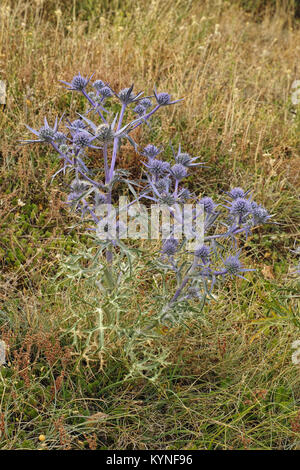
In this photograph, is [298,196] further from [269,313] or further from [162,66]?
[162,66]

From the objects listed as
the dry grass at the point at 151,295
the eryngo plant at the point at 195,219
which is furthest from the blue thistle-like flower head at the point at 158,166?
the dry grass at the point at 151,295

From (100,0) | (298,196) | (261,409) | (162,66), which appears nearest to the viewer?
(261,409)

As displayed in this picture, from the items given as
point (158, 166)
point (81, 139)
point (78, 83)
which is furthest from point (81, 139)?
point (158, 166)

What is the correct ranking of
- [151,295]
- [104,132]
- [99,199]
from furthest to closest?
[151,295] < [99,199] < [104,132]

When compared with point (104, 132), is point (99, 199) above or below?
below

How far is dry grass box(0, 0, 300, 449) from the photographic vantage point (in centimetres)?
229

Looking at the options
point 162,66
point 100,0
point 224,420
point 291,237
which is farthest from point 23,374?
point 100,0

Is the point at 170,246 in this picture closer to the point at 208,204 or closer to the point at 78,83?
the point at 208,204

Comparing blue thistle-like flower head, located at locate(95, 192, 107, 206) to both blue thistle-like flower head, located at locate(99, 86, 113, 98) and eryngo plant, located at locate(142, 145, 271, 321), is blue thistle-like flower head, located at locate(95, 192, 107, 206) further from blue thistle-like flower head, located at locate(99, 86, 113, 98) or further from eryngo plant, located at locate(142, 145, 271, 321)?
blue thistle-like flower head, located at locate(99, 86, 113, 98)

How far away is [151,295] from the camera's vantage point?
2.83 metres

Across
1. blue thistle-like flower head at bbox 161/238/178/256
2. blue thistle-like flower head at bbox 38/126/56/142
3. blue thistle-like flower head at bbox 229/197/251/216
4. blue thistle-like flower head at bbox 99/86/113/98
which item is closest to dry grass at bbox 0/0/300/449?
blue thistle-like flower head at bbox 161/238/178/256

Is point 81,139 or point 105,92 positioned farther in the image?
point 105,92

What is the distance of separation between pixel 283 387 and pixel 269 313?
52cm
